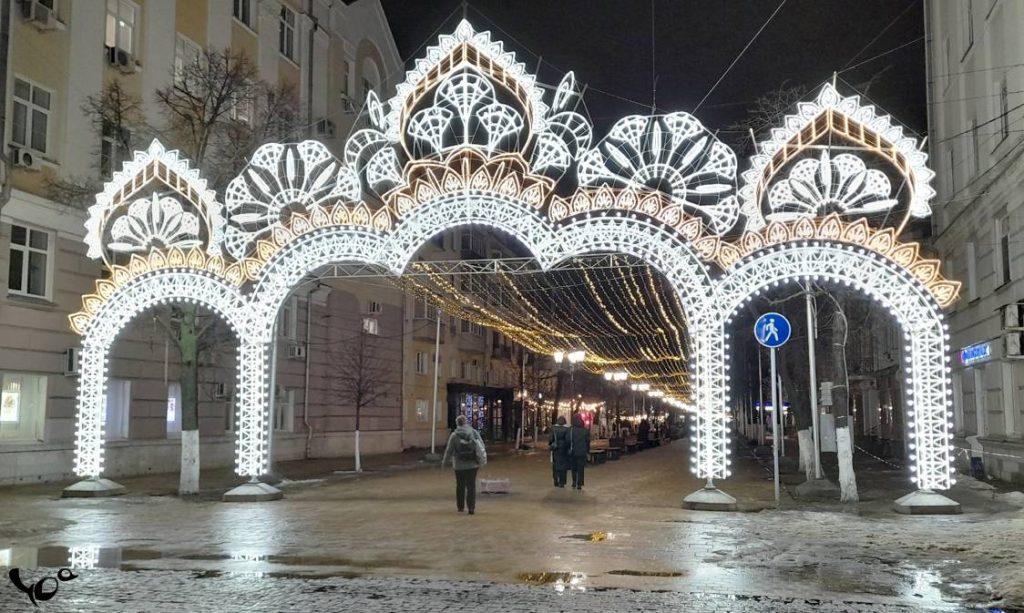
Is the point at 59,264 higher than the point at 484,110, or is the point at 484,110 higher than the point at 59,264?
the point at 484,110

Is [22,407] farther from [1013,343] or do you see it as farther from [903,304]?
[1013,343]

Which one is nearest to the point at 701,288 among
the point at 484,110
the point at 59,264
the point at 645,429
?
the point at 484,110

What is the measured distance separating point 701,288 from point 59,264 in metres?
16.0

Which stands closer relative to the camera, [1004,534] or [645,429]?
[1004,534]

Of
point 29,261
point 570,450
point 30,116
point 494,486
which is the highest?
point 30,116

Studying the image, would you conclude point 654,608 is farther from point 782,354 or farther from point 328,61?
point 328,61

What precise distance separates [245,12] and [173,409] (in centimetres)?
1322

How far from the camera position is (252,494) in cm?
1802

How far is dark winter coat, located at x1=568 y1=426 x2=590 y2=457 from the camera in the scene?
2073cm

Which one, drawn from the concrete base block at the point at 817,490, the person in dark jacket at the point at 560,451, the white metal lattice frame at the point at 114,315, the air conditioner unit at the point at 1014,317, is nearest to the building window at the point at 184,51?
the white metal lattice frame at the point at 114,315

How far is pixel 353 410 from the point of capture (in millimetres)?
36719

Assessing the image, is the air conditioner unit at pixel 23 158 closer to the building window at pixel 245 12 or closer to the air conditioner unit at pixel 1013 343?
the building window at pixel 245 12

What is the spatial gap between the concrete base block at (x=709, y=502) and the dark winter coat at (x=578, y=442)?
4.38m

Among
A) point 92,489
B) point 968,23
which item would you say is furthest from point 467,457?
point 968,23
